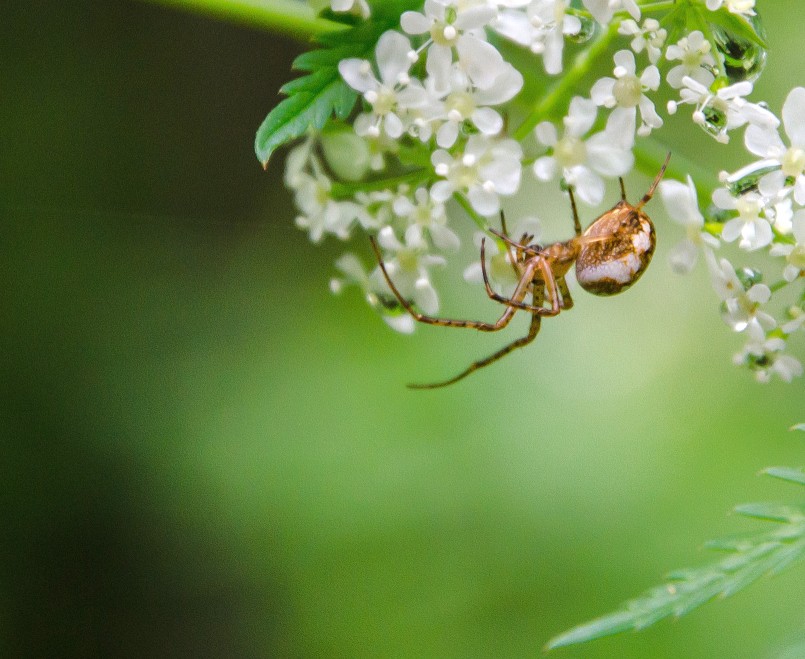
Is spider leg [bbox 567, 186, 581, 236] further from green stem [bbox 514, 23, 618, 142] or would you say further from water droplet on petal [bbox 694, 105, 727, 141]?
water droplet on petal [bbox 694, 105, 727, 141]

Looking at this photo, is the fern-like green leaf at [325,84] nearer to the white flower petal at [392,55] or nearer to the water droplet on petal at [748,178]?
the white flower petal at [392,55]

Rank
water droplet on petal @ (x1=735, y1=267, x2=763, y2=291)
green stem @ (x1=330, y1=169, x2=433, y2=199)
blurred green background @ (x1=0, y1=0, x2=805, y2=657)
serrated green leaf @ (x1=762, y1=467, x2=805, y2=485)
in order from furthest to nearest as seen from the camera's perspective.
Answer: blurred green background @ (x1=0, y1=0, x2=805, y2=657), green stem @ (x1=330, y1=169, x2=433, y2=199), water droplet on petal @ (x1=735, y1=267, x2=763, y2=291), serrated green leaf @ (x1=762, y1=467, x2=805, y2=485)

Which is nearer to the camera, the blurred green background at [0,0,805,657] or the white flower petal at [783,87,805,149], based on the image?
the white flower petal at [783,87,805,149]

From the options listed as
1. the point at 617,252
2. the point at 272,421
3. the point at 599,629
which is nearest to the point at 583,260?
the point at 617,252

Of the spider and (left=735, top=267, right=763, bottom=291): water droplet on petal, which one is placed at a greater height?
the spider

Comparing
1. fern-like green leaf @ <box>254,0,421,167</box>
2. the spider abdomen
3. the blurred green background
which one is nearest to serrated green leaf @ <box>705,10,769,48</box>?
the spider abdomen

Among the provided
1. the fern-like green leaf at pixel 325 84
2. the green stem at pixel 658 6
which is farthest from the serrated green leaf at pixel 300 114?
the green stem at pixel 658 6
